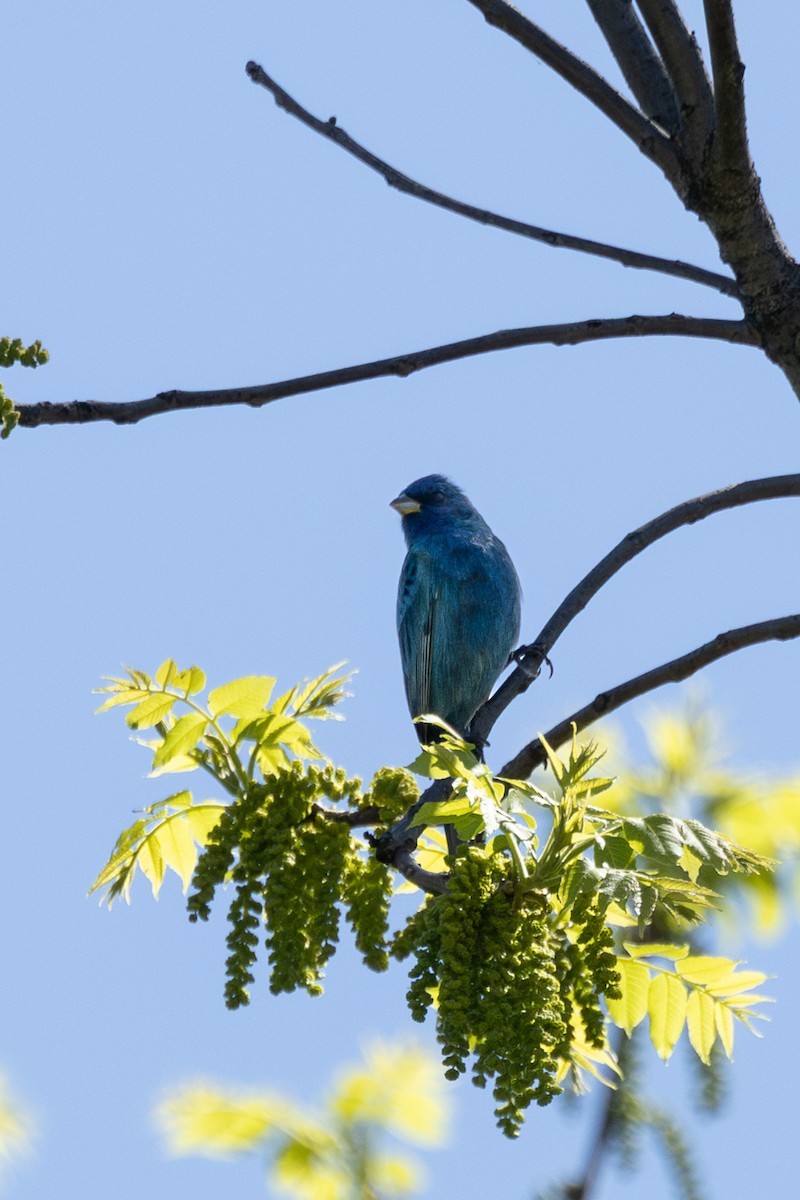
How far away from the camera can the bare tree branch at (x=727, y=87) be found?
457 centimetres

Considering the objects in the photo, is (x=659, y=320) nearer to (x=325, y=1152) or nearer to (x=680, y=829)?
(x=680, y=829)

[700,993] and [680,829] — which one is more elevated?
[680,829]

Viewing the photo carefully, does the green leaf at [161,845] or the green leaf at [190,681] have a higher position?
the green leaf at [190,681]

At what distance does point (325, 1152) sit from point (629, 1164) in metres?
1.18

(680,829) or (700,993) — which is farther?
(700,993)

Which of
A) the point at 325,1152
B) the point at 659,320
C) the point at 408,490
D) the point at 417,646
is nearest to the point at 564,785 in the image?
the point at 325,1152

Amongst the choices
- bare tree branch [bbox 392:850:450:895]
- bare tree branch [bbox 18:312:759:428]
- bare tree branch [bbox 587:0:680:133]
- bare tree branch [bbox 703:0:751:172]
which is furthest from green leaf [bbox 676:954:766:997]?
bare tree branch [bbox 587:0:680:133]

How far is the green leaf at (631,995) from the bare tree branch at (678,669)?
124cm

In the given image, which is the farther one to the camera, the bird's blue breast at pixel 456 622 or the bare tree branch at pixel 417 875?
the bird's blue breast at pixel 456 622

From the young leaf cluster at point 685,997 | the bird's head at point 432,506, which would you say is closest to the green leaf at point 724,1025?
the young leaf cluster at point 685,997

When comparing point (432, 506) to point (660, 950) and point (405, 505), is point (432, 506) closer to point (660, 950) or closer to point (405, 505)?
point (405, 505)

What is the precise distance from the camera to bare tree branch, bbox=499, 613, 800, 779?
492cm

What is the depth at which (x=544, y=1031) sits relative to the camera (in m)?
3.15

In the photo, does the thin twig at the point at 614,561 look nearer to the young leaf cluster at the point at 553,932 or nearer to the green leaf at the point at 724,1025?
the young leaf cluster at the point at 553,932
